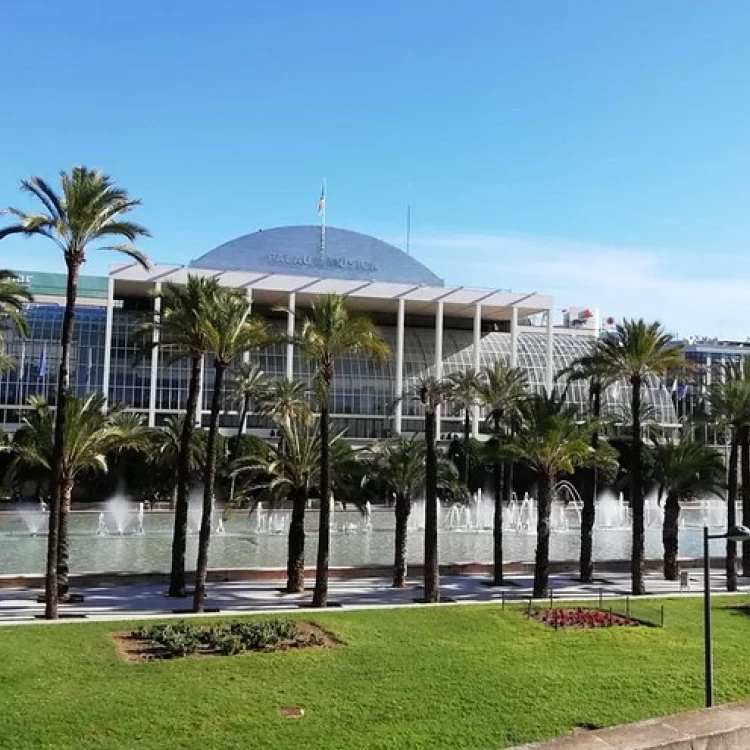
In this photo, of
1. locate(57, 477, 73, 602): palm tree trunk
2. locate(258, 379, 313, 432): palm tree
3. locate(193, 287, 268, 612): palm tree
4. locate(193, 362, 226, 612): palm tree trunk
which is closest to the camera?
locate(193, 362, 226, 612): palm tree trunk

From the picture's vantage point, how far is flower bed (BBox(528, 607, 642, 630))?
19.3 m

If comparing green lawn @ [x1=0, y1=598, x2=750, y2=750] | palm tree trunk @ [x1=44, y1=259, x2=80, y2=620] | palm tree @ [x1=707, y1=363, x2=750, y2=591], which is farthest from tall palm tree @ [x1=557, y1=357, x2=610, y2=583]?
palm tree trunk @ [x1=44, y1=259, x2=80, y2=620]

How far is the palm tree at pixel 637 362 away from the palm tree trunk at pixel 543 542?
3017 mm

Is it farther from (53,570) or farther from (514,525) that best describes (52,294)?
(53,570)

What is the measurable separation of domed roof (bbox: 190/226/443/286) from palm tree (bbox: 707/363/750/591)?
202ft

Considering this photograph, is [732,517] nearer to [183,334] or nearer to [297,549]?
[297,549]

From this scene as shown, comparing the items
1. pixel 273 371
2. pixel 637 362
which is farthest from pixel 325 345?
pixel 273 371

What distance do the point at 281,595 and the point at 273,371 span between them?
59.7 meters

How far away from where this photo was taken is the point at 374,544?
40.6 meters

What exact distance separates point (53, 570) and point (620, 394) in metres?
76.1

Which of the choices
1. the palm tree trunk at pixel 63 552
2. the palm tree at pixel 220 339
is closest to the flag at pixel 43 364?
the palm tree trunk at pixel 63 552

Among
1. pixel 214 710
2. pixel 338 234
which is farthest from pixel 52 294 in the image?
pixel 214 710

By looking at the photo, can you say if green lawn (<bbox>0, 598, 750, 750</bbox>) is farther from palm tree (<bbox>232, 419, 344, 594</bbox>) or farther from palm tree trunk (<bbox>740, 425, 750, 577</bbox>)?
palm tree trunk (<bbox>740, 425, 750, 577</bbox>)

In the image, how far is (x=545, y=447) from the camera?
83.1ft
